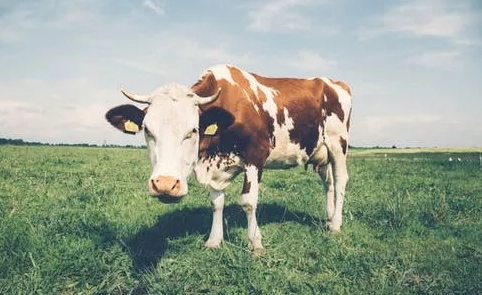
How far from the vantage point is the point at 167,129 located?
4.75 meters

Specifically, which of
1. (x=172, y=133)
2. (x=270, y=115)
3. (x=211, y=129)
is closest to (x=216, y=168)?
(x=211, y=129)

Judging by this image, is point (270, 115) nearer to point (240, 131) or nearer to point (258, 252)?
point (240, 131)

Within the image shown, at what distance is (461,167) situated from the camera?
60.4ft

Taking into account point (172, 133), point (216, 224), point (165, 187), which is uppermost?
point (172, 133)

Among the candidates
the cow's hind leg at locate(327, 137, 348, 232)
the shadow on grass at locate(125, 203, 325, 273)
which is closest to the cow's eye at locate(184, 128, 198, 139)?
the shadow on grass at locate(125, 203, 325, 273)

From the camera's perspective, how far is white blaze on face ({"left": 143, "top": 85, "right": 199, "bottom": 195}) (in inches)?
179

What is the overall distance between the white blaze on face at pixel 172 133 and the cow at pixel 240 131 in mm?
11

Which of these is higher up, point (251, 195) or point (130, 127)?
point (130, 127)

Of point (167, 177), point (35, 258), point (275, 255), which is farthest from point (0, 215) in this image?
point (275, 255)

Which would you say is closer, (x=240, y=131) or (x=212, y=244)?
(x=240, y=131)

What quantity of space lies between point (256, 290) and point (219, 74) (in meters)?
3.27

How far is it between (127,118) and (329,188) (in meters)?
4.81

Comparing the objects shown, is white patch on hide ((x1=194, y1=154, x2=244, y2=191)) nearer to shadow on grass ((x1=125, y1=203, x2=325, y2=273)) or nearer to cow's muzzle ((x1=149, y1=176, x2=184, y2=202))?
shadow on grass ((x1=125, y1=203, x2=325, y2=273))

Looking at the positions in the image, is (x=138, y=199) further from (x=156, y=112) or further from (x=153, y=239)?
(x=156, y=112)
